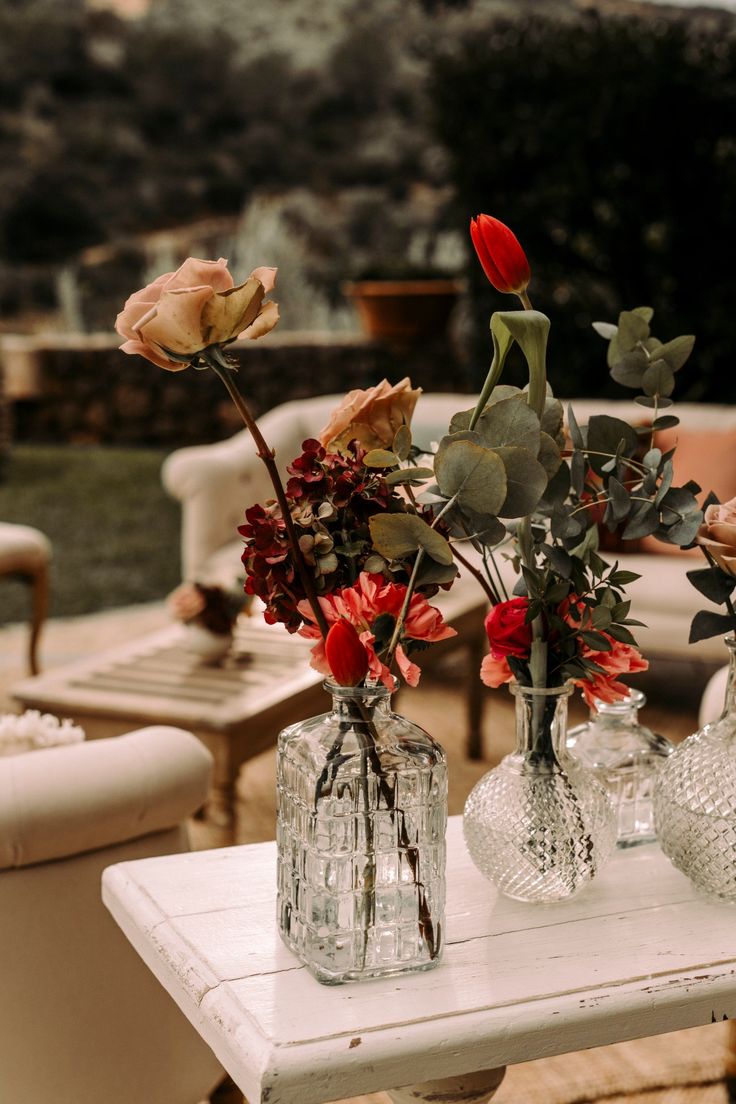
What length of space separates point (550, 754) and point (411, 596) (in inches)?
10.3

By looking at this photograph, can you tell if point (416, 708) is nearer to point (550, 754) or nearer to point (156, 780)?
point (156, 780)

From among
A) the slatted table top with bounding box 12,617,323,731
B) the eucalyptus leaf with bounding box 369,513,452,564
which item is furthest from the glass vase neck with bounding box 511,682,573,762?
the slatted table top with bounding box 12,617,323,731

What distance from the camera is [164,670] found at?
8.22 ft

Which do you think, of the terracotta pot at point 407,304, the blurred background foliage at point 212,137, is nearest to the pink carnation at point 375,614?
the terracotta pot at point 407,304

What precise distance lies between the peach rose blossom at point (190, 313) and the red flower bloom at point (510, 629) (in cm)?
33

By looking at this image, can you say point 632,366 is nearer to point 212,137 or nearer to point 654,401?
point 654,401

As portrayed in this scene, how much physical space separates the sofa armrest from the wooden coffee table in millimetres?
684

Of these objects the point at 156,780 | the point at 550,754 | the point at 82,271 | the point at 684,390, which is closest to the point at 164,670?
the point at 156,780

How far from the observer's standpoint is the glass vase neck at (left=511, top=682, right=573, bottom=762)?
1.10m

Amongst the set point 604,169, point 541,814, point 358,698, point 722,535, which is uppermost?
point 604,169

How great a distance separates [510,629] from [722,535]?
204mm

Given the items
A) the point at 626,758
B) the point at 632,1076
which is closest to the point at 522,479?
the point at 626,758

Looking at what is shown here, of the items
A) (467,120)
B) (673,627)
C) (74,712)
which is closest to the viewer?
(74,712)

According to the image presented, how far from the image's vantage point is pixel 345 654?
92 centimetres
